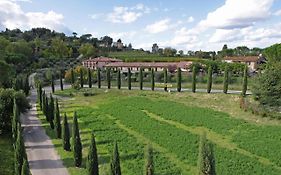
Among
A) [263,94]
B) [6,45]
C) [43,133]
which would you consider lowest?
[43,133]

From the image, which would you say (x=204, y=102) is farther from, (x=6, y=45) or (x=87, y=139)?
(x=6, y=45)

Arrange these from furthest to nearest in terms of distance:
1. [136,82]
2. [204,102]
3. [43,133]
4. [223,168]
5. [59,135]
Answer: [136,82] < [204,102] < [43,133] < [59,135] < [223,168]

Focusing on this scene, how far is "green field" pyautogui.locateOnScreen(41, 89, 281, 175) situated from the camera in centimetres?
2652

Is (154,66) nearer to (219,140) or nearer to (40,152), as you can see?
(219,140)

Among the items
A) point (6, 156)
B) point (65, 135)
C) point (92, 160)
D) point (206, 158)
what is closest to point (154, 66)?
point (65, 135)

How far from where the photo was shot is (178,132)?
115ft

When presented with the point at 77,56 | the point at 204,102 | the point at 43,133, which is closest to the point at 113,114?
the point at 43,133

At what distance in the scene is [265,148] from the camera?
28.8 meters

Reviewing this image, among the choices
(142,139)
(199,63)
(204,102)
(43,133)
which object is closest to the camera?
(142,139)

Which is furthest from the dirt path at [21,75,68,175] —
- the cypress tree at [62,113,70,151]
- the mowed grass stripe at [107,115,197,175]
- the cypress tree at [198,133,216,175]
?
the cypress tree at [198,133,216,175]

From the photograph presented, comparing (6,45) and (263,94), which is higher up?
(6,45)

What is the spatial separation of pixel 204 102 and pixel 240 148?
21456 mm

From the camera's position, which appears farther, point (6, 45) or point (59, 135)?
point (6, 45)

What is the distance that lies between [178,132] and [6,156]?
16.7 m
